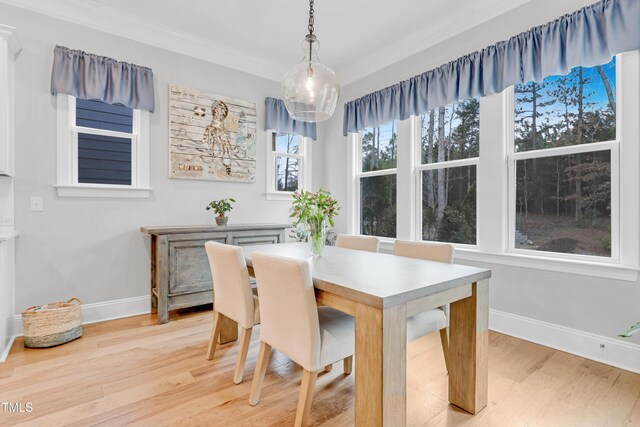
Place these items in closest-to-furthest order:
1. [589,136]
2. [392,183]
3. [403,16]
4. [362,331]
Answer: [362,331] → [589,136] → [403,16] → [392,183]

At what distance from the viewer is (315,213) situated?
2172 mm

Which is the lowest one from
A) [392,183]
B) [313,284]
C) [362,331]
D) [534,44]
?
[362,331]

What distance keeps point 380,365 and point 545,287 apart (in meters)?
2.04

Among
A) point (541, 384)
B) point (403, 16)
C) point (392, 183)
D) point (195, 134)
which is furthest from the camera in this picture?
point (392, 183)

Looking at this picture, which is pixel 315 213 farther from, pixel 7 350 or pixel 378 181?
pixel 7 350

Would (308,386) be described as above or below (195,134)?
below

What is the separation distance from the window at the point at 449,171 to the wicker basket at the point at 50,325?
3.40 m

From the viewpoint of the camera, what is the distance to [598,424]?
1.63 m

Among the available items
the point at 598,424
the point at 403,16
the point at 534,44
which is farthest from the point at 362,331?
the point at 403,16

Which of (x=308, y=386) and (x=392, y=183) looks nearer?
(x=308, y=386)

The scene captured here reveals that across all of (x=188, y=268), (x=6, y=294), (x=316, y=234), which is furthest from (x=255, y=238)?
(x=6, y=294)

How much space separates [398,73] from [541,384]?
323cm

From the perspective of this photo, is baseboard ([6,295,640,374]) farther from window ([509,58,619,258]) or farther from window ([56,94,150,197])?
window ([56,94,150,197])

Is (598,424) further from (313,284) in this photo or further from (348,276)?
(313,284)
